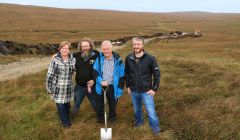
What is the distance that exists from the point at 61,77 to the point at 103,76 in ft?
3.37

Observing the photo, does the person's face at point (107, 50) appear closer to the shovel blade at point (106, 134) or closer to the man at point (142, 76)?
the man at point (142, 76)

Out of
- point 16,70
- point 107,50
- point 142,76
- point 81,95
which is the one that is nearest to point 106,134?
point 142,76

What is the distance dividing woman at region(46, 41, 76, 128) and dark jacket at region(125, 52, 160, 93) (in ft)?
4.90

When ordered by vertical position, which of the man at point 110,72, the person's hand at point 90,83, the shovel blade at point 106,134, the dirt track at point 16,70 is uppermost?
the man at point 110,72

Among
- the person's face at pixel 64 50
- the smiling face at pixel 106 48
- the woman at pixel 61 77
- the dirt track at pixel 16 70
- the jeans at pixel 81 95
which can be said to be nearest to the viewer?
the smiling face at pixel 106 48

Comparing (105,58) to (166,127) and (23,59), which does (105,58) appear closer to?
(166,127)

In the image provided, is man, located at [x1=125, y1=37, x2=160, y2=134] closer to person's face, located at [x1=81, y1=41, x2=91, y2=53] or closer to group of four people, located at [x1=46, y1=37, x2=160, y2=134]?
group of four people, located at [x1=46, y1=37, x2=160, y2=134]

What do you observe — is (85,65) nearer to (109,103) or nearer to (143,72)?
(109,103)

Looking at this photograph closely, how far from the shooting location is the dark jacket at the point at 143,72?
29.2 ft

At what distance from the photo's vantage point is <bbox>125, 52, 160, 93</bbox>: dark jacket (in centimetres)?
891

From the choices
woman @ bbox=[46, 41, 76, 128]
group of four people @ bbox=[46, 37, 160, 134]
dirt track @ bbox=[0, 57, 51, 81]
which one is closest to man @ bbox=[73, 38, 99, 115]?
group of four people @ bbox=[46, 37, 160, 134]

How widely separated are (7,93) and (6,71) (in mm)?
12267

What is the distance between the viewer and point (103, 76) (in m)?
9.62

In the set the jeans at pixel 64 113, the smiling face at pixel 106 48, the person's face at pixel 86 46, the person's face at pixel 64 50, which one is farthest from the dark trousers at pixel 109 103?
the person's face at pixel 64 50
